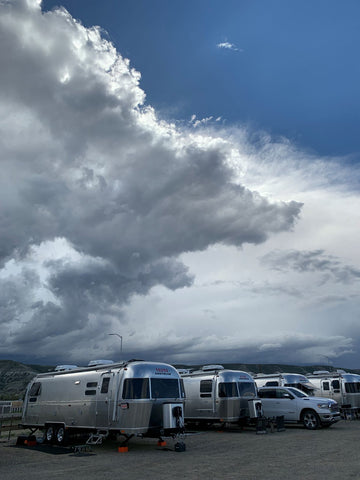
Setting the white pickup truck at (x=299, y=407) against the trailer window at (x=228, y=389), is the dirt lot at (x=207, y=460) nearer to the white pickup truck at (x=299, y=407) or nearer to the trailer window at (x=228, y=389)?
the white pickup truck at (x=299, y=407)

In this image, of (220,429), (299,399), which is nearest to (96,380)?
(220,429)

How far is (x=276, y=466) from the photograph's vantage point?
12.4 meters

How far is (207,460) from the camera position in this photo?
46.2ft

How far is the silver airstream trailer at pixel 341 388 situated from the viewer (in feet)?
93.6

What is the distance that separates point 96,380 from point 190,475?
7.35m

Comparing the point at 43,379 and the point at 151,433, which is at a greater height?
the point at 43,379

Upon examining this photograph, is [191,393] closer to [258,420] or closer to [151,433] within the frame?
[258,420]

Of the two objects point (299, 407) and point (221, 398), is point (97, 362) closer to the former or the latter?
point (221, 398)

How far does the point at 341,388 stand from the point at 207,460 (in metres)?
17.9

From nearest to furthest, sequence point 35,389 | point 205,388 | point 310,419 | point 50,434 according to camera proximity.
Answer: point 50,434 → point 35,389 → point 310,419 → point 205,388

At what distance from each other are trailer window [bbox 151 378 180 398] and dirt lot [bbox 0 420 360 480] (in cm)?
197

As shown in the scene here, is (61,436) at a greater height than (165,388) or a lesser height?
lesser

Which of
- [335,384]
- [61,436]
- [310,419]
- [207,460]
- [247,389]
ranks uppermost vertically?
[335,384]

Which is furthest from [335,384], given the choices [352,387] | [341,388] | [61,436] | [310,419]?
[61,436]
